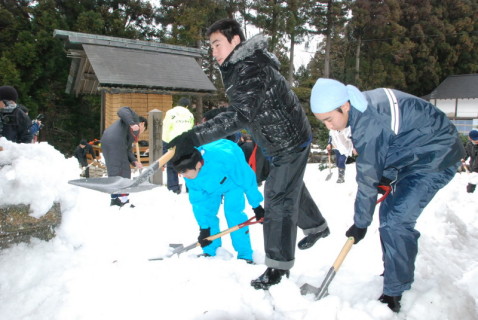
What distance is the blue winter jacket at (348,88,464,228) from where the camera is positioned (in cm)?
196

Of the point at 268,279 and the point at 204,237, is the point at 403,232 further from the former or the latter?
the point at 204,237

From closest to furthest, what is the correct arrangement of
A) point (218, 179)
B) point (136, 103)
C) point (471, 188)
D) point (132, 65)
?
point (218, 179)
point (471, 188)
point (132, 65)
point (136, 103)

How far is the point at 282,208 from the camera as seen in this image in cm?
232

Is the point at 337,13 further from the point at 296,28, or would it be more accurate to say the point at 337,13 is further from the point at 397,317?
the point at 397,317

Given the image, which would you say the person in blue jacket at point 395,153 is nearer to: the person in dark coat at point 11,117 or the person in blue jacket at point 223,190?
the person in blue jacket at point 223,190

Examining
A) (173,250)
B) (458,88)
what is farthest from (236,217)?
(458,88)

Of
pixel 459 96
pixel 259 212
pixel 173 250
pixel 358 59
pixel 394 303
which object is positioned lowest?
pixel 173 250

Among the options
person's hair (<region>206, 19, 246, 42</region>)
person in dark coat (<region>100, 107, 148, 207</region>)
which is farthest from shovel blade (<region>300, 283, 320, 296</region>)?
person in dark coat (<region>100, 107, 148, 207</region>)

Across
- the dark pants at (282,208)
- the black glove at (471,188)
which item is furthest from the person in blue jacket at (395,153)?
the black glove at (471,188)

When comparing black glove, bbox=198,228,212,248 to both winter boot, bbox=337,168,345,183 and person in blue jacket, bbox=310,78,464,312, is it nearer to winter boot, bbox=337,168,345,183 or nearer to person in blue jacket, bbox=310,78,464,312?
person in blue jacket, bbox=310,78,464,312

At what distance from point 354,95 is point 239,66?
729mm

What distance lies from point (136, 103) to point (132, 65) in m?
1.31

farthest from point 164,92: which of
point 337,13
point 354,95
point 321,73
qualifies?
point 321,73

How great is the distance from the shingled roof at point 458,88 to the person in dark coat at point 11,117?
26.5m
